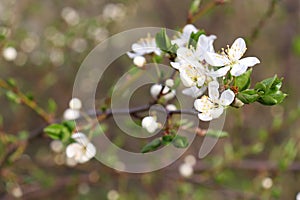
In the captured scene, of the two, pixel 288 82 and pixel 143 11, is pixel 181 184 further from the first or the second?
pixel 143 11

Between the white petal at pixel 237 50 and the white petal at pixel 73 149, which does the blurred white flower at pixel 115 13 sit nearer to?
the white petal at pixel 73 149

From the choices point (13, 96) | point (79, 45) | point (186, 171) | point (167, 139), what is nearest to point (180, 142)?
point (167, 139)

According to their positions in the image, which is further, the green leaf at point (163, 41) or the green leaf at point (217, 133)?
the green leaf at point (217, 133)

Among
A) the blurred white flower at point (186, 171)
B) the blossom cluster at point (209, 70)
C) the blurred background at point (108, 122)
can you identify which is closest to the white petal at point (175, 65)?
the blossom cluster at point (209, 70)

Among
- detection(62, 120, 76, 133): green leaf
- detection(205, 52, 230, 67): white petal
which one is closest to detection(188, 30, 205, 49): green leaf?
detection(205, 52, 230, 67): white petal

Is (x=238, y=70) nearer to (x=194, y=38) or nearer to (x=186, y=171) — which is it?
(x=194, y=38)
